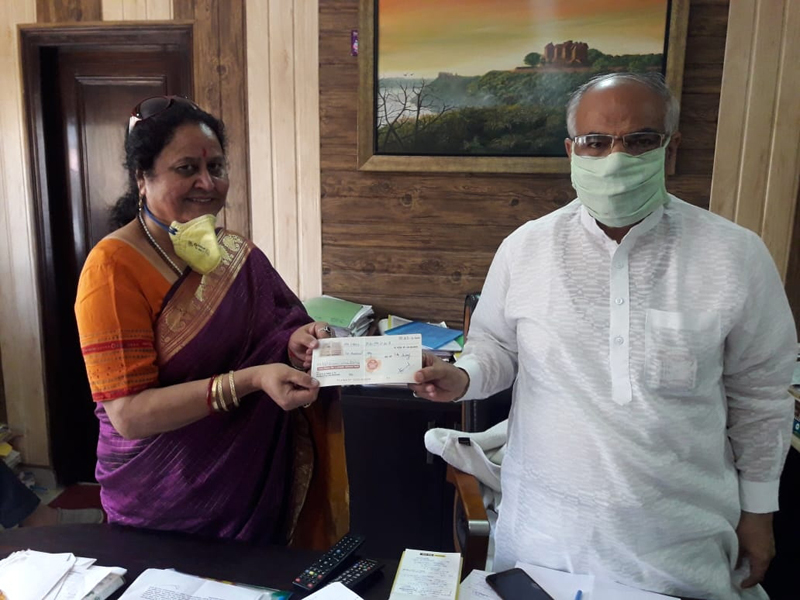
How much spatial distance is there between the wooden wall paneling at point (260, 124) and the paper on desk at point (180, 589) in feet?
5.61

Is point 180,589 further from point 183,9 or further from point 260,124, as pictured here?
point 183,9

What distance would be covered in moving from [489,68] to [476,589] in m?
1.88

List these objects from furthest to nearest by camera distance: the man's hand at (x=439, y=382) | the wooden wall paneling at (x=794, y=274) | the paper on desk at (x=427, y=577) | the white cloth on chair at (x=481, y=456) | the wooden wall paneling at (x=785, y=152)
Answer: the wooden wall paneling at (x=794, y=274) < the wooden wall paneling at (x=785, y=152) < the white cloth on chair at (x=481, y=456) < the man's hand at (x=439, y=382) < the paper on desk at (x=427, y=577)

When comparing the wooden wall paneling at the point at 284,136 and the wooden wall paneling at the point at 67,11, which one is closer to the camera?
the wooden wall paneling at the point at 284,136

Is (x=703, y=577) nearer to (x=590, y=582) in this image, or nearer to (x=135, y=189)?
(x=590, y=582)

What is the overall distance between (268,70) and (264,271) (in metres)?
1.36

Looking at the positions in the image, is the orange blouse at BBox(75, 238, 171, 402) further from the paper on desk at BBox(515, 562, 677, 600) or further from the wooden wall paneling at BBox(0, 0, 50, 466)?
the wooden wall paneling at BBox(0, 0, 50, 466)

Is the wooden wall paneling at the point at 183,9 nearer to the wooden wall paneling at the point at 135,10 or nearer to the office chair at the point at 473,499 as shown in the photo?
the wooden wall paneling at the point at 135,10

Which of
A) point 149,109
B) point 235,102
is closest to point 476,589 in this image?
point 149,109

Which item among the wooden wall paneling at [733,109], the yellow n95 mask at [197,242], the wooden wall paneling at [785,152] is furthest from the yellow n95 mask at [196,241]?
the wooden wall paneling at [785,152]

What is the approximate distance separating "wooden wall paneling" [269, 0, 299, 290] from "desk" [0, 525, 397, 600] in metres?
1.52

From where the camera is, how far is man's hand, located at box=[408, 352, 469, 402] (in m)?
1.11

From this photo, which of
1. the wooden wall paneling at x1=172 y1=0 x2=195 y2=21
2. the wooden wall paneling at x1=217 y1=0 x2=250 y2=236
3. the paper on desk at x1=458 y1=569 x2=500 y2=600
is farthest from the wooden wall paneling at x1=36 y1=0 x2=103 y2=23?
the paper on desk at x1=458 y1=569 x2=500 y2=600

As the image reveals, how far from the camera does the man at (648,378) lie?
1008 mm
